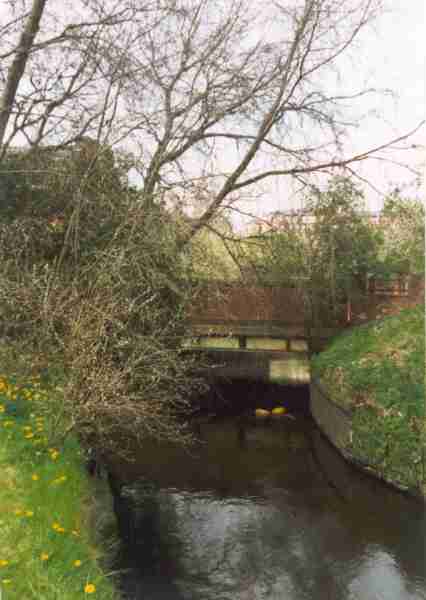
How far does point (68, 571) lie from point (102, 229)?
193 inches

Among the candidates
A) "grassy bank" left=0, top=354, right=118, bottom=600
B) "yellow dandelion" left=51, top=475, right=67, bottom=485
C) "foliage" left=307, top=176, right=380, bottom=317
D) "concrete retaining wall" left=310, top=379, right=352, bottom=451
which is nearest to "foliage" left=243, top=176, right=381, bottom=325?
"foliage" left=307, top=176, right=380, bottom=317

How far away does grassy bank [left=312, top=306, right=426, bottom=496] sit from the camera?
7.72m

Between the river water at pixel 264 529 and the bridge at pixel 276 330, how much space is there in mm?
4989

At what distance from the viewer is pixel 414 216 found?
11.9 m

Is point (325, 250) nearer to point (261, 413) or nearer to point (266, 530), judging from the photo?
point (261, 413)

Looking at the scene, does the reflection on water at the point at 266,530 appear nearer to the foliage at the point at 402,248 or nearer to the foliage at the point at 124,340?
the foliage at the point at 124,340

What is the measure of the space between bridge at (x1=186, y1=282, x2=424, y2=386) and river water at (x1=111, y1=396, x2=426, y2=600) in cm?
499

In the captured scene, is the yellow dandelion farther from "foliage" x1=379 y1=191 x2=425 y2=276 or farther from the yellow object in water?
"foliage" x1=379 y1=191 x2=425 y2=276

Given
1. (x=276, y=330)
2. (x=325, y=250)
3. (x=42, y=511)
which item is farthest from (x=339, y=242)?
(x=42, y=511)

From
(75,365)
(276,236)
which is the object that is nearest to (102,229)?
(75,365)

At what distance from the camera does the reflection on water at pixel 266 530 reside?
17.7 feet

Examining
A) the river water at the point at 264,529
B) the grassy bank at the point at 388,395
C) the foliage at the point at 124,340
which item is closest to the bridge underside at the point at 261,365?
the grassy bank at the point at 388,395

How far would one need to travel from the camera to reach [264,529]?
21.6ft

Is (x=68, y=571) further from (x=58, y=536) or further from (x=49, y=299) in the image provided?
(x=49, y=299)
